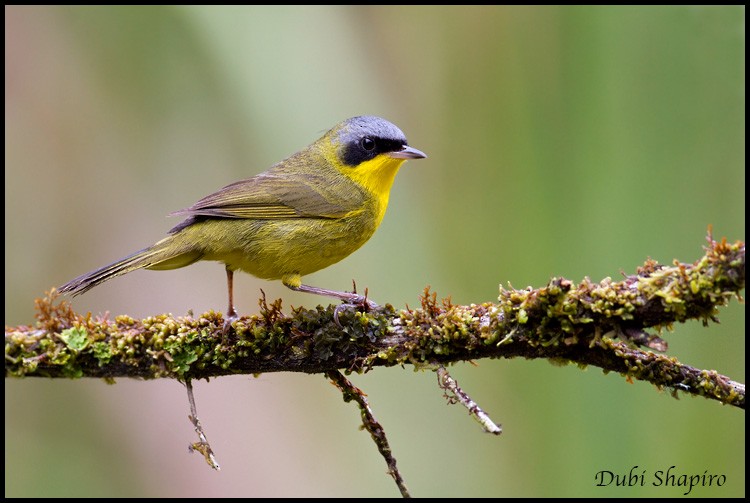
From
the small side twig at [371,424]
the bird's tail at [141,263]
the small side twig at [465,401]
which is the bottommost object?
the small side twig at [371,424]

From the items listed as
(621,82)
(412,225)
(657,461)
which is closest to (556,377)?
(657,461)

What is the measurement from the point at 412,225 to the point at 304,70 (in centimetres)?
117

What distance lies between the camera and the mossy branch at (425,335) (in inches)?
97.1

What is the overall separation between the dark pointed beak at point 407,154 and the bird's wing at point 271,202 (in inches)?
17.8

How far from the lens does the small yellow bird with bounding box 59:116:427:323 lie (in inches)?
159

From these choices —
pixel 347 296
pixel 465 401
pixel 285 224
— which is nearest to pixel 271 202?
pixel 285 224

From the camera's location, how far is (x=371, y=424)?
119 inches

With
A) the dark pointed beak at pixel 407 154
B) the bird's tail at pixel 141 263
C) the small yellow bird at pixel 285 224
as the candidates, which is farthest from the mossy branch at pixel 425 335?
the dark pointed beak at pixel 407 154

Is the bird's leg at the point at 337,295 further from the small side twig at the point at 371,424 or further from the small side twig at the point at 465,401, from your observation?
the small side twig at the point at 465,401

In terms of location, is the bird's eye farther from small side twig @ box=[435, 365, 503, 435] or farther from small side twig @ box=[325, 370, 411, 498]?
small side twig @ box=[435, 365, 503, 435]

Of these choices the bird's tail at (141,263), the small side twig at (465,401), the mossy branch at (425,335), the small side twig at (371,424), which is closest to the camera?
the small side twig at (465,401)

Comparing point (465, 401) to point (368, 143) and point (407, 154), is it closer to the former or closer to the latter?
point (407, 154)

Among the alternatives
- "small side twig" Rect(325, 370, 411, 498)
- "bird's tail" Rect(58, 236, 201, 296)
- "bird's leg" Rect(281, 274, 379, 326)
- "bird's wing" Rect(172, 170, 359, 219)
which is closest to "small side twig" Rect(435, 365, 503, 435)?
"small side twig" Rect(325, 370, 411, 498)

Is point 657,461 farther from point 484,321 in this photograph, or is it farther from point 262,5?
point 262,5
